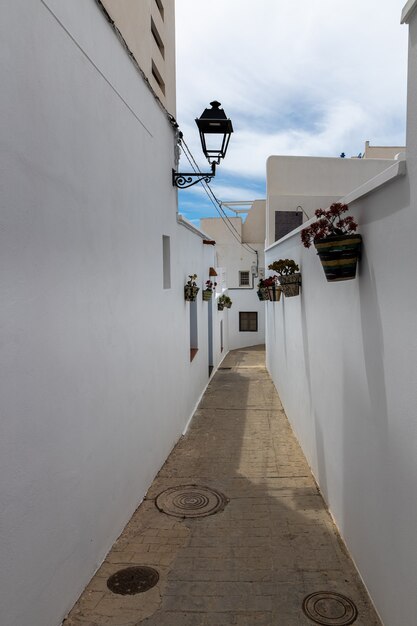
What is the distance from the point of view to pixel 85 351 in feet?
12.6

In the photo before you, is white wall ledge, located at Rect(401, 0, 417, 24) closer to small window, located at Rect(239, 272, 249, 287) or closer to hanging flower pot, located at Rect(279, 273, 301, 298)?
hanging flower pot, located at Rect(279, 273, 301, 298)

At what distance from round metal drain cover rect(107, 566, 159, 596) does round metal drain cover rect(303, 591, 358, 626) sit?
1.27 m

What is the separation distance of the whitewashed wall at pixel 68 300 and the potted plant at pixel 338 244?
1.87 m

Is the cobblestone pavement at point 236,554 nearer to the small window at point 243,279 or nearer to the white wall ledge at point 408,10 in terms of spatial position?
the white wall ledge at point 408,10

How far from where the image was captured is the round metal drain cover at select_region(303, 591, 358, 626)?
136 inches

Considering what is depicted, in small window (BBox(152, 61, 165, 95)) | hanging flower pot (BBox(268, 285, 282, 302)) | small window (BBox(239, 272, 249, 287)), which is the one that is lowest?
hanging flower pot (BBox(268, 285, 282, 302))

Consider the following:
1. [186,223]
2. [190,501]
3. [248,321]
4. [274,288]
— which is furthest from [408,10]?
[248,321]

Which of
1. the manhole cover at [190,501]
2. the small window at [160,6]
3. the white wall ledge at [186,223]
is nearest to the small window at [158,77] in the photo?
the small window at [160,6]

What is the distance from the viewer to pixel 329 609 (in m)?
3.60

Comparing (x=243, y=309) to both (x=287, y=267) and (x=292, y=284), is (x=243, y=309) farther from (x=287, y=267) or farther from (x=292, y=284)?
(x=292, y=284)

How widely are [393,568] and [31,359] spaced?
104 inches

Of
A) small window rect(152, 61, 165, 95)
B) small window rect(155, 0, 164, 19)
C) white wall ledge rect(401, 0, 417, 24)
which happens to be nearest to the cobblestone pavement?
white wall ledge rect(401, 0, 417, 24)

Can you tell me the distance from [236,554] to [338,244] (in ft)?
9.60

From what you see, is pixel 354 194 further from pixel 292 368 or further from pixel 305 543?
pixel 292 368
